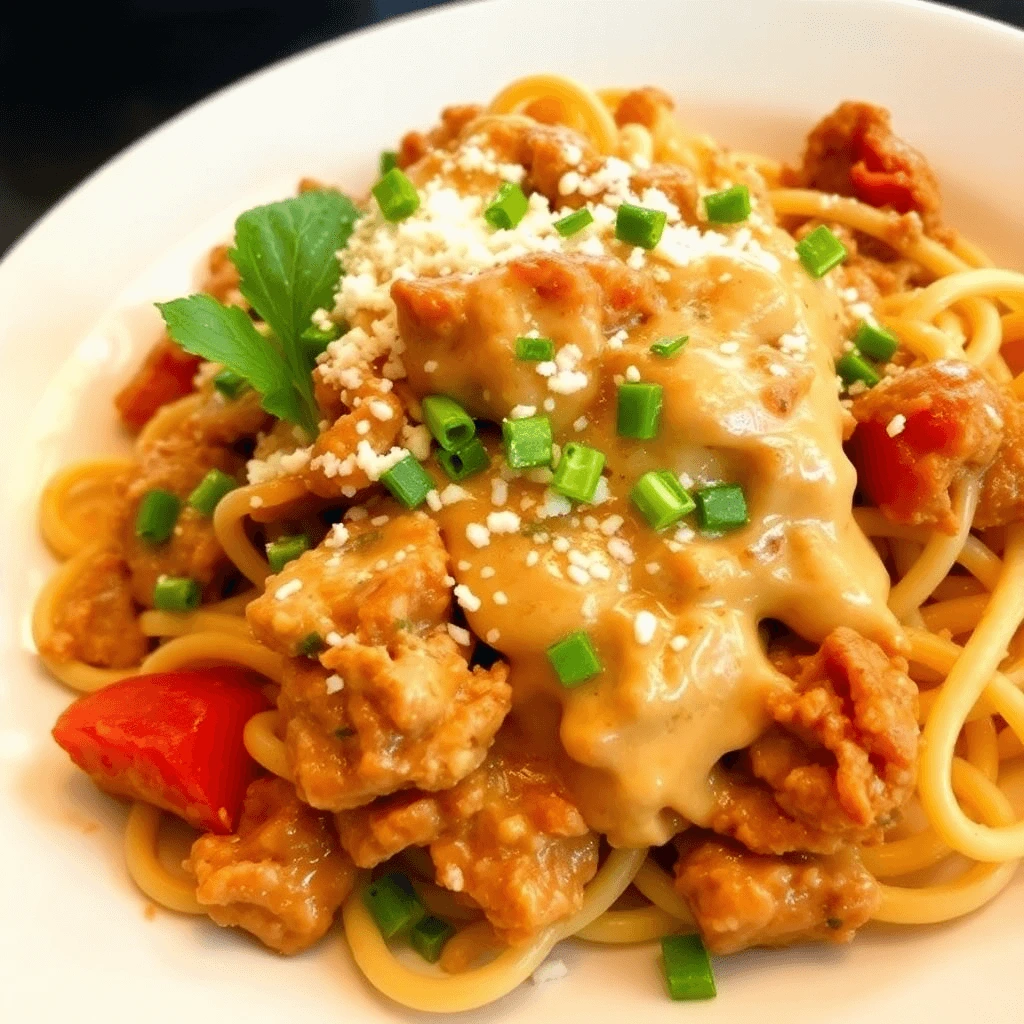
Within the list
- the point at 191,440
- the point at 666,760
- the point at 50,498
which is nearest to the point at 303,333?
the point at 191,440

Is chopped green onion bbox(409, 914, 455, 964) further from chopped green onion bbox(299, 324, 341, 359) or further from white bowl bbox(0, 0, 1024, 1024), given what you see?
chopped green onion bbox(299, 324, 341, 359)

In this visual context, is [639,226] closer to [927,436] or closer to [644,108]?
[927,436]

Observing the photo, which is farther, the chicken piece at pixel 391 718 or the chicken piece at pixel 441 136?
the chicken piece at pixel 441 136

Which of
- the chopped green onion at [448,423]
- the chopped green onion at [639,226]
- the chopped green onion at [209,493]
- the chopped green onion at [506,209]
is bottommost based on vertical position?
the chopped green onion at [209,493]

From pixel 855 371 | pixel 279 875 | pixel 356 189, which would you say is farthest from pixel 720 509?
pixel 356 189

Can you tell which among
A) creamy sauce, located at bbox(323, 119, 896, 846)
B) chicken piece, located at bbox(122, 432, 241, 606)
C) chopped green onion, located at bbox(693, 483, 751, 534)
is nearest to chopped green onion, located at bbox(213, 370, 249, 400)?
chicken piece, located at bbox(122, 432, 241, 606)

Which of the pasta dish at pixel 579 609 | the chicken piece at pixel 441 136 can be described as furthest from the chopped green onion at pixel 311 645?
the chicken piece at pixel 441 136

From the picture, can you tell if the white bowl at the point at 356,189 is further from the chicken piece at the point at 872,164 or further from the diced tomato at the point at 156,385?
the chicken piece at the point at 872,164
